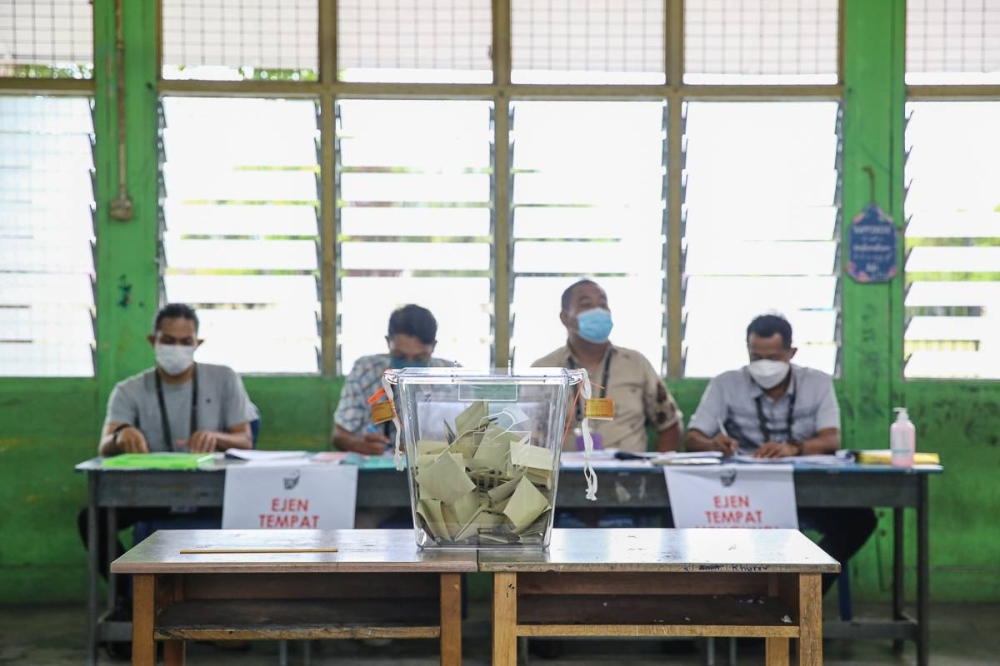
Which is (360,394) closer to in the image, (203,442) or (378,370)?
(378,370)

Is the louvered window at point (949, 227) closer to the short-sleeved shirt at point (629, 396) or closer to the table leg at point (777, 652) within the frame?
the short-sleeved shirt at point (629, 396)

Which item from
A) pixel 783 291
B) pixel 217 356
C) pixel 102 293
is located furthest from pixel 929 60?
pixel 102 293

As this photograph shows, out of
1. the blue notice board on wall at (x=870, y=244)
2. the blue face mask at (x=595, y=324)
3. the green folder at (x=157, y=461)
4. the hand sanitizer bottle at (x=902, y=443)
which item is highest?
the blue notice board on wall at (x=870, y=244)

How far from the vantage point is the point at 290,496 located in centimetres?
446

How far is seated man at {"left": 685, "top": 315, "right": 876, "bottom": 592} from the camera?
515 centimetres

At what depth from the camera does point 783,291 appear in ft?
18.9

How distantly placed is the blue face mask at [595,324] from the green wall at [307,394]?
61cm

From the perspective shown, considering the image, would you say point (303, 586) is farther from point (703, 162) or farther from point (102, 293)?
point (703, 162)

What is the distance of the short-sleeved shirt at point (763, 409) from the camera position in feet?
17.1

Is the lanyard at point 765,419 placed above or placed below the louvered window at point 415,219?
below

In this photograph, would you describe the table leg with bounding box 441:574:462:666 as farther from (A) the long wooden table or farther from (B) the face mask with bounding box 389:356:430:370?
(B) the face mask with bounding box 389:356:430:370

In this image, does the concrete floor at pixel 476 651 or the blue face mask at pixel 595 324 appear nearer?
the concrete floor at pixel 476 651

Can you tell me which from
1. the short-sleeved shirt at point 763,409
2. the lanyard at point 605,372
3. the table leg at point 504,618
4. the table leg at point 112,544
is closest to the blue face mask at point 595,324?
A: the lanyard at point 605,372

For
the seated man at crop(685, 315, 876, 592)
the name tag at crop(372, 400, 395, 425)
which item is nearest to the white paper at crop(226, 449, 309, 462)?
the seated man at crop(685, 315, 876, 592)
